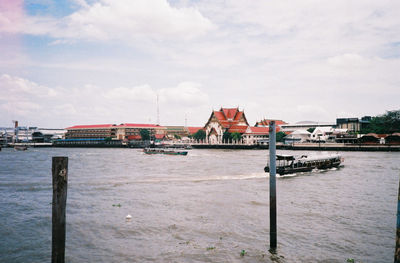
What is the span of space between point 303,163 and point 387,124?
90.7 meters

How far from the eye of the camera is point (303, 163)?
38.9 m

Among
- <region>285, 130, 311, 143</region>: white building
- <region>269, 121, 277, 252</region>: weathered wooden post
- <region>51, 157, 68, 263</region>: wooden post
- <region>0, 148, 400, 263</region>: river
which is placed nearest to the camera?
<region>51, 157, 68, 263</region>: wooden post

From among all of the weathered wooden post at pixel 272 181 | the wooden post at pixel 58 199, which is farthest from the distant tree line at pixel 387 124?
the wooden post at pixel 58 199

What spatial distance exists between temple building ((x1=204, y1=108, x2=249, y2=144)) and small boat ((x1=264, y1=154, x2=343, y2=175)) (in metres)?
98.2

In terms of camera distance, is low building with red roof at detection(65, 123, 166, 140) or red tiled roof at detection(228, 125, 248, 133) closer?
red tiled roof at detection(228, 125, 248, 133)

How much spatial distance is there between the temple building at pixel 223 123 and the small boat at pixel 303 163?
9818 cm

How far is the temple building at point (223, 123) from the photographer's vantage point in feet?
479

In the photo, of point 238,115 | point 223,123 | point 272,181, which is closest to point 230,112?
point 238,115

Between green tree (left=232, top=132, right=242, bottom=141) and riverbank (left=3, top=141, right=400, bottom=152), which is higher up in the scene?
green tree (left=232, top=132, right=242, bottom=141)

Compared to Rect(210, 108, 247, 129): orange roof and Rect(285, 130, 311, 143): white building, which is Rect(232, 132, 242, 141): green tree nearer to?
Rect(285, 130, 311, 143): white building

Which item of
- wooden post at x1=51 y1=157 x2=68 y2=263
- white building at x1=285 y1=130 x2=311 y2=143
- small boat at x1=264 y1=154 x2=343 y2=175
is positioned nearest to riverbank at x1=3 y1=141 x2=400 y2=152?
white building at x1=285 y1=130 x2=311 y2=143

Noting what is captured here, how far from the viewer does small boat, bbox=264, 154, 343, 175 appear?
35781 millimetres

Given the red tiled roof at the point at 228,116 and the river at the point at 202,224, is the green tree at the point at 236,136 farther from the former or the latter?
the river at the point at 202,224

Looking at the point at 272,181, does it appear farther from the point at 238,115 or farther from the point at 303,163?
the point at 238,115
